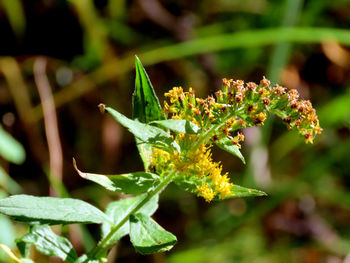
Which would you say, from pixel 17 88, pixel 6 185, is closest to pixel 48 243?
pixel 6 185

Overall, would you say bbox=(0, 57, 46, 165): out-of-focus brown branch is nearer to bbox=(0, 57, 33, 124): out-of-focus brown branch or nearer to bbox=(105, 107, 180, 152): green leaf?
bbox=(0, 57, 33, 124): out-of-focus brown branch

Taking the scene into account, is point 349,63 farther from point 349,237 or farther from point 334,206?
point 349,237

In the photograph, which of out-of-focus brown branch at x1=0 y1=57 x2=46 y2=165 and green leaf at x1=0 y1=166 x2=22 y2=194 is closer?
green leaf at x1=0 y1=166 x2=22 y2=194

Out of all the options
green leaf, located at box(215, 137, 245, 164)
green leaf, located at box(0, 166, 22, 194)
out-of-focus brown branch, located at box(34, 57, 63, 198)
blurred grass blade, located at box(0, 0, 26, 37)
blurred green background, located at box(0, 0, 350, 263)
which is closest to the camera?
green leaf, located at box(215, 137, 245, 164)

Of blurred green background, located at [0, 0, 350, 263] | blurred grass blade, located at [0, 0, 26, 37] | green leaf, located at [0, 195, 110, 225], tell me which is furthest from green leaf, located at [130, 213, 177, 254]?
blurred grass blade, located at [0, 0, 26, 37]

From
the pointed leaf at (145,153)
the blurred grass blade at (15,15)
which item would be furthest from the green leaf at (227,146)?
the blurred grass blade at (15,15)

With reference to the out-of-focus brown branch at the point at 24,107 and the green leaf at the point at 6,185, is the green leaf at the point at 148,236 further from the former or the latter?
the out-of-focus brown branch at the point at 24,107
